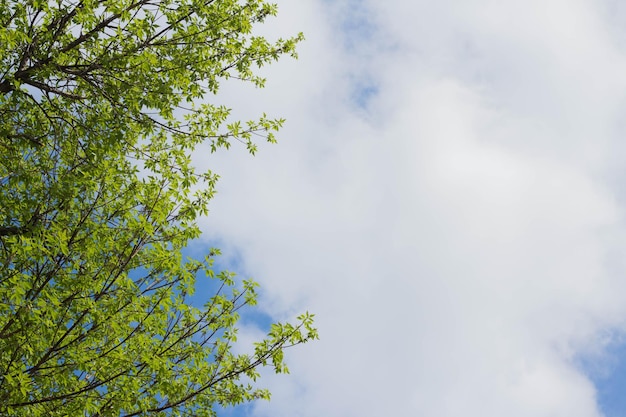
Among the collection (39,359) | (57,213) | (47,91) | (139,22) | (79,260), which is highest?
(47,91)

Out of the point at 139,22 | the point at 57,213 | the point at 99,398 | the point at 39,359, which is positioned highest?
the point at 139,22

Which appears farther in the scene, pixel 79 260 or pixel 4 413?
pixel 79 260

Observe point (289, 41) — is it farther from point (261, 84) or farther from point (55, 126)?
point (55, 126)

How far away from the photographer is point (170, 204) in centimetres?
1362

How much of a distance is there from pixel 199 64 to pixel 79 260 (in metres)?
5.27

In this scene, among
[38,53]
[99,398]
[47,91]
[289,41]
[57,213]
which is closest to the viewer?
[99,398]

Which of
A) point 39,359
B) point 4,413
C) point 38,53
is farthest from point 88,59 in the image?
point 4,413

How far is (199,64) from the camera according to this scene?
14.7m

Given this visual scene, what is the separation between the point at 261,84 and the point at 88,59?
4.36 m

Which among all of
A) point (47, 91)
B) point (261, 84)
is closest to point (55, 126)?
point (47, 91)

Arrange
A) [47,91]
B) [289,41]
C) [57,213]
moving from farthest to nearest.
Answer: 1. [289,41]
2. [47,91]
3. [57,213]

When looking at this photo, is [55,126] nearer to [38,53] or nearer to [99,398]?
[38,53]

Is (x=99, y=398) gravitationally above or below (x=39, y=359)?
below

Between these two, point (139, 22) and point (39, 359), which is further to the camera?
point (139, 22)
